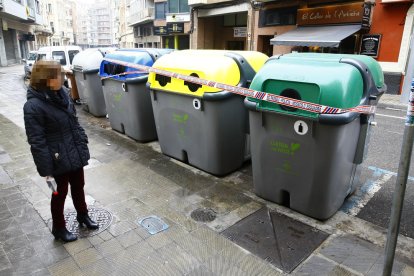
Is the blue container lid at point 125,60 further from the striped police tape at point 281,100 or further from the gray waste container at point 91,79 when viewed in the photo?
the striped police tape at point 281,100

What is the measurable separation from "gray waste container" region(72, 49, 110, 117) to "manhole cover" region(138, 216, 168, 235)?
5.20 m

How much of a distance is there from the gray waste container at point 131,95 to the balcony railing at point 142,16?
33.5 m

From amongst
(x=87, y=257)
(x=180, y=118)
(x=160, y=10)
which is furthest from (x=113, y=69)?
(x=160, y=10)

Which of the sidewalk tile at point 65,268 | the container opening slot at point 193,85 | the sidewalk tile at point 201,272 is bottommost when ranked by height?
the sidewalk tile at point 65,268

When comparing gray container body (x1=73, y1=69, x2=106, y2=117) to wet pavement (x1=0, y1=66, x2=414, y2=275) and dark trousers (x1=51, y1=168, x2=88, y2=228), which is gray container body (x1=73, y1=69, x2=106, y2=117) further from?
dark trousers (x1=51, y1=168, x2=88, y2=228)

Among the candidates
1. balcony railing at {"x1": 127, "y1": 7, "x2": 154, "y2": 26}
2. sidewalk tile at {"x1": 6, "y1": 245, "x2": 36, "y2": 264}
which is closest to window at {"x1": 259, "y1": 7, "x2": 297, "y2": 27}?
sidewalk tile at {"x1": 6, "y1": 245, "x2": 36, "y2": 264}

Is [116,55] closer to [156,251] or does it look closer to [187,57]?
[187,57]

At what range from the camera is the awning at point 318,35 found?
1316cm

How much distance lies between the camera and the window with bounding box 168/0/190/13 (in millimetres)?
26823

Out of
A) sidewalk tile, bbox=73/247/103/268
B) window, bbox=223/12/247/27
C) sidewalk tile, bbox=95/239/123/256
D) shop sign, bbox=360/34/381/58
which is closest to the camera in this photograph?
sidewalk tile, bbox=73/247/103/268

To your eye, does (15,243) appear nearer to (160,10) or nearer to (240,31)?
(240,31)

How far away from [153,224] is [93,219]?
26.7 inches

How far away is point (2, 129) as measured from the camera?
7043mm

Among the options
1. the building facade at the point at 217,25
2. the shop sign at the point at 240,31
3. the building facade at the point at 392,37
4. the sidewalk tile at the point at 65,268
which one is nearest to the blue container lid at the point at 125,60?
the sidewalk tile at the point at 65,268
